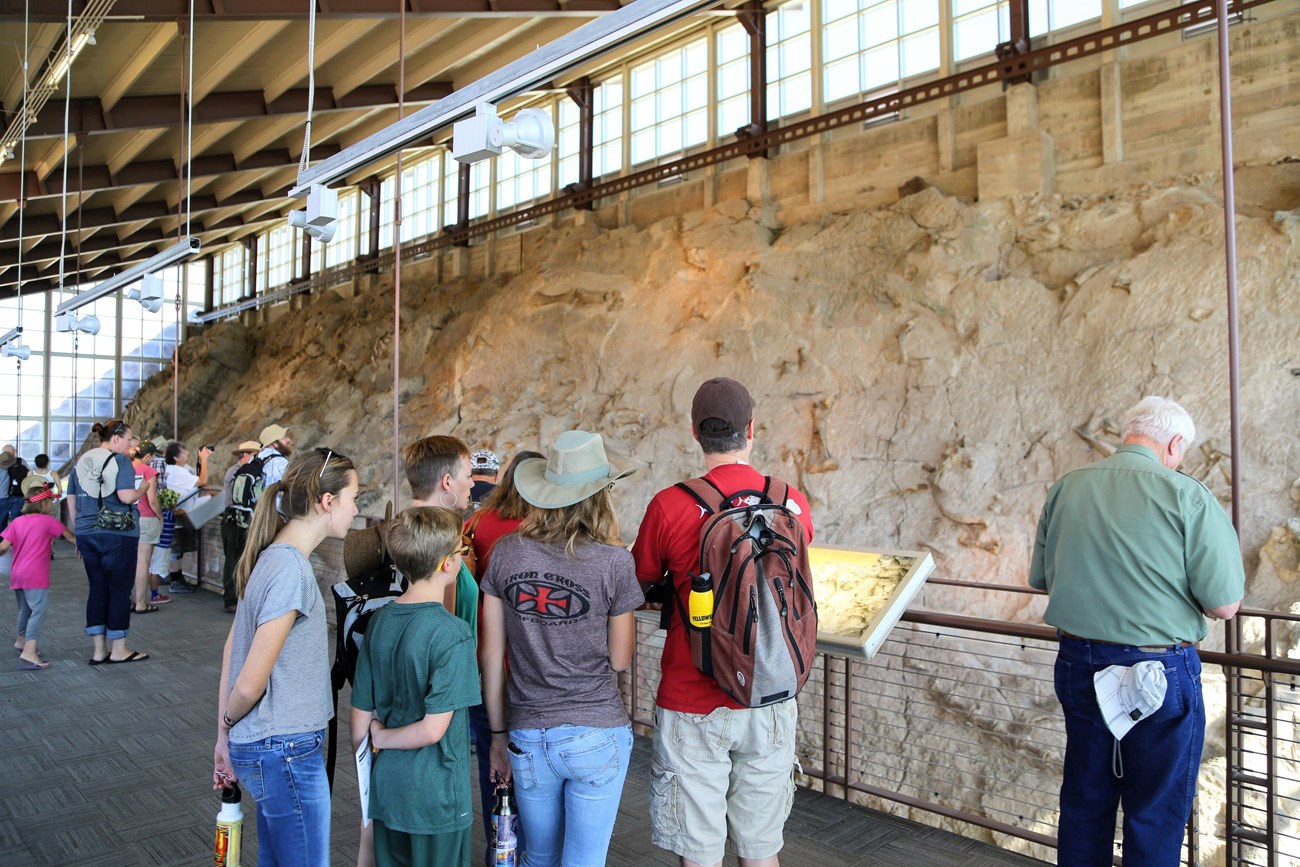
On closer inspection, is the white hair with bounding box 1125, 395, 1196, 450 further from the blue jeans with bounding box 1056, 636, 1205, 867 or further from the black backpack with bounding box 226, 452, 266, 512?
the black backpack with bounding box 226, 452, 266, 512

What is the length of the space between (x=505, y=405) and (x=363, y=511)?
9.70ft

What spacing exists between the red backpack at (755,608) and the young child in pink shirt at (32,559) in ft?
18.2

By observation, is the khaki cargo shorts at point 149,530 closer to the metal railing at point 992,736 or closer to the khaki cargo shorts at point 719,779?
the metal railing at point 992,736

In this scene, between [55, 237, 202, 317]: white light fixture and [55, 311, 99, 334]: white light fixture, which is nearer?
[55, 237, 202, 317]: white light fixture

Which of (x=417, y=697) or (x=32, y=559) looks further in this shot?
(x=32, y=559)

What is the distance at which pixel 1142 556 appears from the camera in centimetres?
236

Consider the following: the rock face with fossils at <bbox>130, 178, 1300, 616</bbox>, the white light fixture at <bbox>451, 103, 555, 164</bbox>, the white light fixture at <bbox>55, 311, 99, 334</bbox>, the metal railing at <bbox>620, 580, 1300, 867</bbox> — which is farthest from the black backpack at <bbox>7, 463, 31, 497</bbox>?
the white light fixture at <bbox>451, 103, 555, 164</bbox>

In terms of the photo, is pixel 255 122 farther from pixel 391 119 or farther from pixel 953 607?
pixel 953 607

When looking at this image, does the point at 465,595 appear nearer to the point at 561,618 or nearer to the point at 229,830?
the point at 561,618

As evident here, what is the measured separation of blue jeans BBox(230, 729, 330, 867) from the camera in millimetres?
2232

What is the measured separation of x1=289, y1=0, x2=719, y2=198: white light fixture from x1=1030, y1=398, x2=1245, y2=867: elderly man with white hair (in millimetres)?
2410

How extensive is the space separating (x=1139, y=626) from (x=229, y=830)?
96.2 inches

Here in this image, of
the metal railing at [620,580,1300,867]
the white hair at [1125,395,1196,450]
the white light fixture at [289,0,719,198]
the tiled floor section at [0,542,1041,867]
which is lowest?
the metal railing at [620,580,1300,867]

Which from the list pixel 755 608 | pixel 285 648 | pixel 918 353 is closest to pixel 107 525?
pixel 285 648
